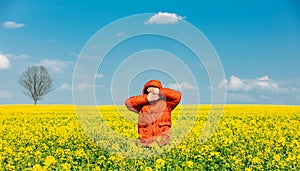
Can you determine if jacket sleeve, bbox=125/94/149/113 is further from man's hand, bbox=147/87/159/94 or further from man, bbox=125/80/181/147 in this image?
man's hand, bbox=147/87/159/94

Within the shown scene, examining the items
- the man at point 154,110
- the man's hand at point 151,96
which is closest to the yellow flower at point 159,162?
the man at point 154,110

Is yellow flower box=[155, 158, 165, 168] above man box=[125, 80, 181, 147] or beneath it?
beneath

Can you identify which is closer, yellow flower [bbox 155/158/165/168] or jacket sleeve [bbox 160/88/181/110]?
yellow flower [bbox 155/158/165/168]

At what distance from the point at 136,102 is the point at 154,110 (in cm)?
49

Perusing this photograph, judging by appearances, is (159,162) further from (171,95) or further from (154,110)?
(154,110)

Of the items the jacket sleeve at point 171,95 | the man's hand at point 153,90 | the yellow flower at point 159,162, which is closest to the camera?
the yellow flower at point 159,162

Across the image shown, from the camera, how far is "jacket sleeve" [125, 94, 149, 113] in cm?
1074

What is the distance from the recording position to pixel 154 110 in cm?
1098

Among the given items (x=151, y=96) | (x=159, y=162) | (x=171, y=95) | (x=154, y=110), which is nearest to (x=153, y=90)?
(x=151, y=96)

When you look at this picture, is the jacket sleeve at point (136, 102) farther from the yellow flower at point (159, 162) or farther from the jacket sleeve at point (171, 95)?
the yellow flower at point (159, 162)

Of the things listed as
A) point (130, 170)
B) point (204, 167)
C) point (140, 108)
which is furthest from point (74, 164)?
point (140, 108)

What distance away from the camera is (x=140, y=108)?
1102 centimetres

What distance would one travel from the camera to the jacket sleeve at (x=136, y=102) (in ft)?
35.2

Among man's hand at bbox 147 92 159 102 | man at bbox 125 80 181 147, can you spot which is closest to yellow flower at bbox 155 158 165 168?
man at bbox 125 80 181 147
